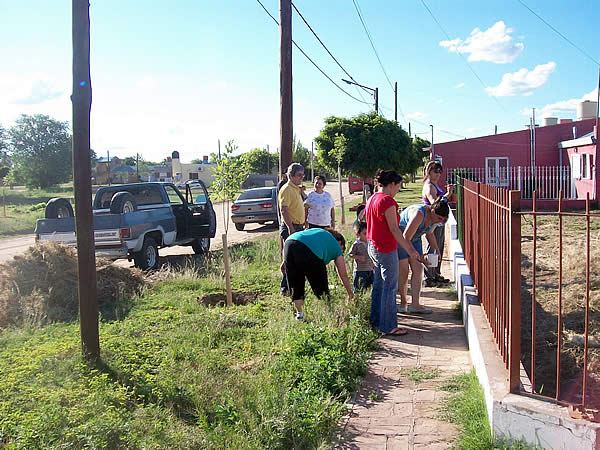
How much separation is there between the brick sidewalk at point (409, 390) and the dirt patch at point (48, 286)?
159 inches

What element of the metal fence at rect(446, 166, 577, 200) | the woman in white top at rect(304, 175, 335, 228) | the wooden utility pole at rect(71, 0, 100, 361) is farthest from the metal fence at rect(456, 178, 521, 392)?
the metal fence at rect(446, 166, 577, 200)

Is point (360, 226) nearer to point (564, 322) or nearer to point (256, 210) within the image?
point (564, 322)

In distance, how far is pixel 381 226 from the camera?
631 cm

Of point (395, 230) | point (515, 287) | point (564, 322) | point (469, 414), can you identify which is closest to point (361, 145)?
point (564, 322)

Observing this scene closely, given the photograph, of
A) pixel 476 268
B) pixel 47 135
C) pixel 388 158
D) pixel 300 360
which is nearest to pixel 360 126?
pixel 388 158

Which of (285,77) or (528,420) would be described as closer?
(528,420)

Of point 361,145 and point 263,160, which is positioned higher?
point 263,160

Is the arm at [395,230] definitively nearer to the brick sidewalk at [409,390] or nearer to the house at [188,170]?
the brick sidewalk at [409,390]

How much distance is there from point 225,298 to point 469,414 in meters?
5.25

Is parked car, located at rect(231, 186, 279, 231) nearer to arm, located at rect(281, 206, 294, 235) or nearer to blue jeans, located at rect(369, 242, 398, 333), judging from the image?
arm, located at rect(281, 206, 294, 235)

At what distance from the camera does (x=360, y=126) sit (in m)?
28.6

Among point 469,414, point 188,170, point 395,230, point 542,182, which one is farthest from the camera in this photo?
point 188,170

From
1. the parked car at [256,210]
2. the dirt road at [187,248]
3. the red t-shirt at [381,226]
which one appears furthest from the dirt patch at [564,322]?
the parked car at [256,210]

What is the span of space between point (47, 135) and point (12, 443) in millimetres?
55414
